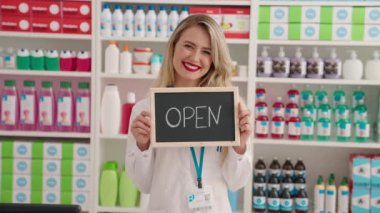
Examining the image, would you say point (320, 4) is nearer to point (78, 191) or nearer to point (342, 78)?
point (342, 78)

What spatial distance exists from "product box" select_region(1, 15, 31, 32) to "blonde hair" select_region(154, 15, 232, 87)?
2.22 meters

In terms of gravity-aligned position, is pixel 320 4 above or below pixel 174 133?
above

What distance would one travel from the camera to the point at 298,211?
425cm

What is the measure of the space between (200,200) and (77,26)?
2.43 metres

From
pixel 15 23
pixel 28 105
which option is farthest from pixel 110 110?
pixel 15 23

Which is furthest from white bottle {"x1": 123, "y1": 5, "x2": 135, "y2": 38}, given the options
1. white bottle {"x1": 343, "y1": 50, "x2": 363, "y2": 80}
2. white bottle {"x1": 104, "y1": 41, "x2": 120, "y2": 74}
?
white bottle {"x1": 343, "y1": 50, "x2": 363, "y2": 80}

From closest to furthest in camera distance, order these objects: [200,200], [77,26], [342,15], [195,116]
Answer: [200,200] → [195,116] → [342,15] → [77,26]

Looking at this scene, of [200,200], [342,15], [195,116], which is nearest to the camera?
[200,200]

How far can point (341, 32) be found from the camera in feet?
13.4

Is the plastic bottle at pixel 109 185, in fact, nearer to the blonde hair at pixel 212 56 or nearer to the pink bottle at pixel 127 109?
the pink bottle at pixel 127 109

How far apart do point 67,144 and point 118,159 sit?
0.56m

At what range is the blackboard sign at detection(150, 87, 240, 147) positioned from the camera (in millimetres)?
2170

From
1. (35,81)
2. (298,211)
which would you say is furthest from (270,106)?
(35,81)

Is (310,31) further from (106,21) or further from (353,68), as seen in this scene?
(106,21)
